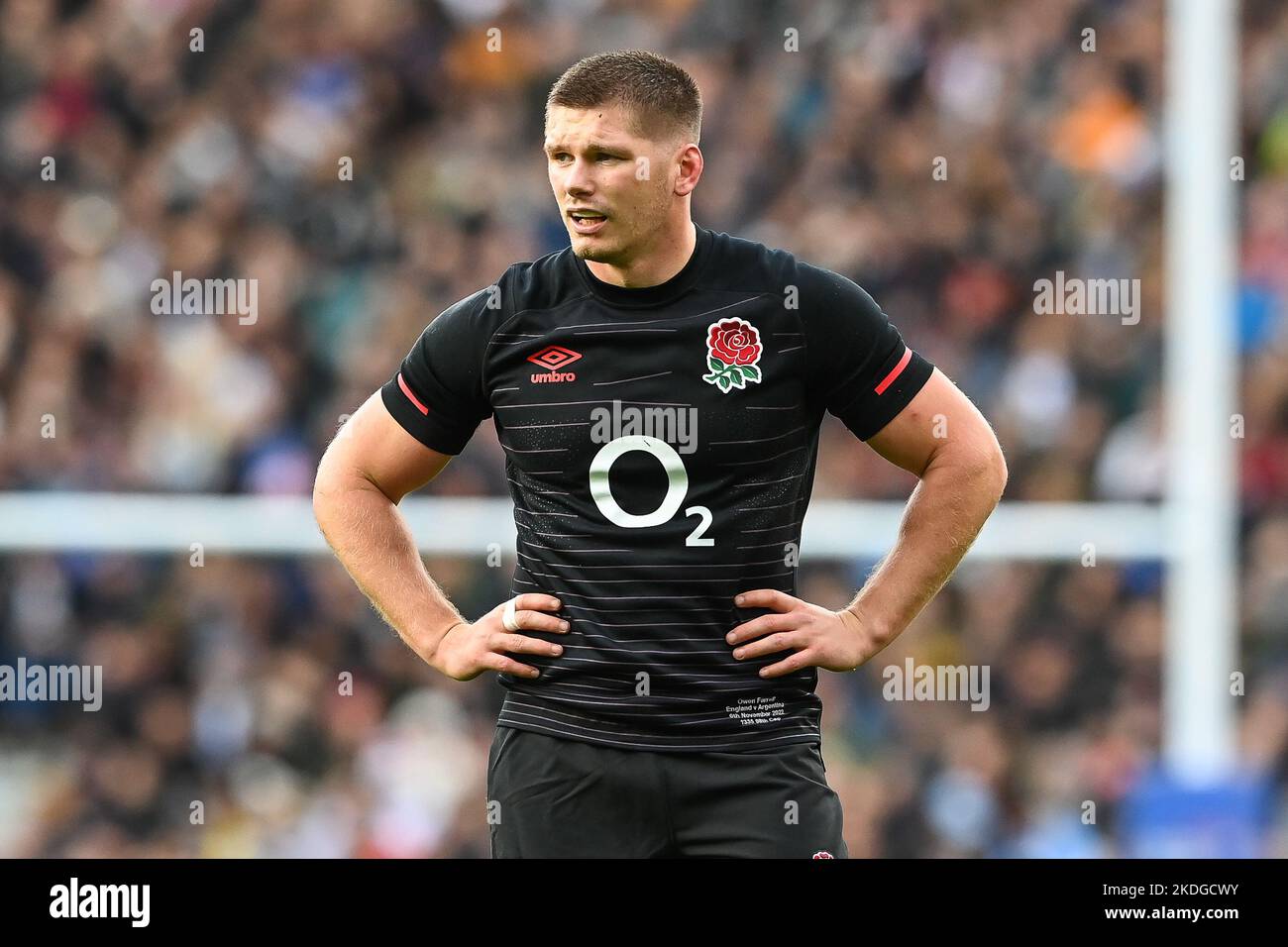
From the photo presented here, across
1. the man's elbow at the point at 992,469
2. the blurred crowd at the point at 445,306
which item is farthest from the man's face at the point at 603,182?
the blurred crowd at the point at 445,306

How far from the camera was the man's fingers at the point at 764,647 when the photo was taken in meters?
3.40

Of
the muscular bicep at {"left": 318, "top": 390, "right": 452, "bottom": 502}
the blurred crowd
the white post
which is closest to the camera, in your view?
the muscular bicep at {"left": 318, "top": 390, "right": 452, "bottom": 502}

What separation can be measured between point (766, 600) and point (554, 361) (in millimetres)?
594

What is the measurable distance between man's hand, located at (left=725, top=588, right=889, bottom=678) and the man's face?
695 millimetres

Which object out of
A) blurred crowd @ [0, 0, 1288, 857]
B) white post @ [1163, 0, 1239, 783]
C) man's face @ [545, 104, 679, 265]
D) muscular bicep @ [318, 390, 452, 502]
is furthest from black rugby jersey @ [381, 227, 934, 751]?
white post @ [1163, 0, 1239, 783]

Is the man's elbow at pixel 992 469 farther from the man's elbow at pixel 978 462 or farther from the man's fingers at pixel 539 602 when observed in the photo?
the man's fingers at pixel 539 602

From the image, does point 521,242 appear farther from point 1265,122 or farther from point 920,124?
point 1265,122

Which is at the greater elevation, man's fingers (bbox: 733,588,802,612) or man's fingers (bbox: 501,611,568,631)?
man's fingers (bbox: 733,588,802,612)

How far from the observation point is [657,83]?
3.53 metres

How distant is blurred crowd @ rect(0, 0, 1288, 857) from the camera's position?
23.0ft

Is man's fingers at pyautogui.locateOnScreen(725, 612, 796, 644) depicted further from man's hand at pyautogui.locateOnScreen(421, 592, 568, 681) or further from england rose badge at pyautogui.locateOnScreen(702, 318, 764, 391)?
england rose badge at pyautogui.locateOnScreen(702, 318, 764, 391)

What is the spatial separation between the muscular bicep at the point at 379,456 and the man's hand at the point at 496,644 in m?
0.31

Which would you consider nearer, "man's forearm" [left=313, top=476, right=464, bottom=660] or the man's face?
the man's face

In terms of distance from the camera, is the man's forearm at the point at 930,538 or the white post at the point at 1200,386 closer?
the man's forearm at the point at 930,538
